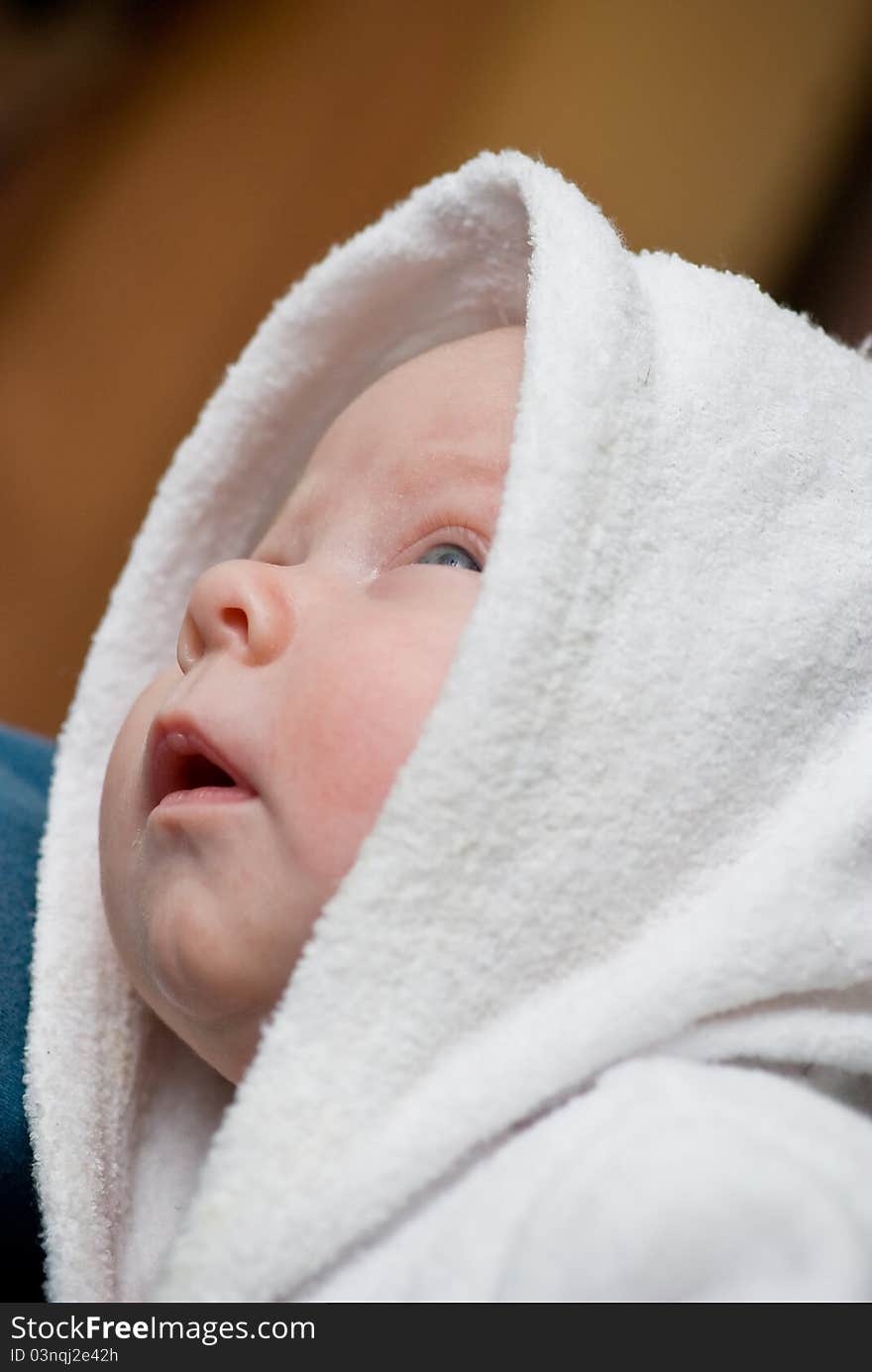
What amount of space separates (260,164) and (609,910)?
120 cm

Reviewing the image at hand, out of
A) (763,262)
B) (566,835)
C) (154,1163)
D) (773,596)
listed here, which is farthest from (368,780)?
(763,262)

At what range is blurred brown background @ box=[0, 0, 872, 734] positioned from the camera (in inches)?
51.4

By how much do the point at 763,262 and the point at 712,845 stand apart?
1090 millimetres

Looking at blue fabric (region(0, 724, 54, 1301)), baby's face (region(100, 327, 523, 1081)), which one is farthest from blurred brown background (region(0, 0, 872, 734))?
baby's face (region(100, 327, 523, 1081))

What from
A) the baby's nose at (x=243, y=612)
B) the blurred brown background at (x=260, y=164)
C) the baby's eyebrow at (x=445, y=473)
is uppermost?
the blurred brown background at (x=260, y=164)

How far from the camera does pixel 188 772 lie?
1.96 feet

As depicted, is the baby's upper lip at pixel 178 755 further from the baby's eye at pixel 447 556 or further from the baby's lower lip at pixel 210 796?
the baby's eye at pixel 447 556

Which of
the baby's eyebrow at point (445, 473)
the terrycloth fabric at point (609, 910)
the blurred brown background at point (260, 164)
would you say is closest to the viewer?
the terrycloth fabric at point (609, 910)

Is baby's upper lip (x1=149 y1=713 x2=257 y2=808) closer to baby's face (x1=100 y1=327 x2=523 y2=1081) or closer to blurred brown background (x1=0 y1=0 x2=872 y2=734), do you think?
baby's face (x1=100 y1=327 x2=523 y2=1081)

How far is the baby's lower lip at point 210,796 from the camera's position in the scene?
0.54m

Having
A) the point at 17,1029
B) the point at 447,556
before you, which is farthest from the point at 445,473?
the point at 17,1029

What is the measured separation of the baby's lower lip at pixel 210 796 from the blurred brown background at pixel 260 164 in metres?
0.77

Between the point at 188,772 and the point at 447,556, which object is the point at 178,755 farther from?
the point at 447,556

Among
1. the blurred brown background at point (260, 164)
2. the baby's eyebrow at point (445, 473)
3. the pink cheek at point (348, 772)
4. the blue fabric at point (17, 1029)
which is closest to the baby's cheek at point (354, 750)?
the pink cheek at point (348, 772)
